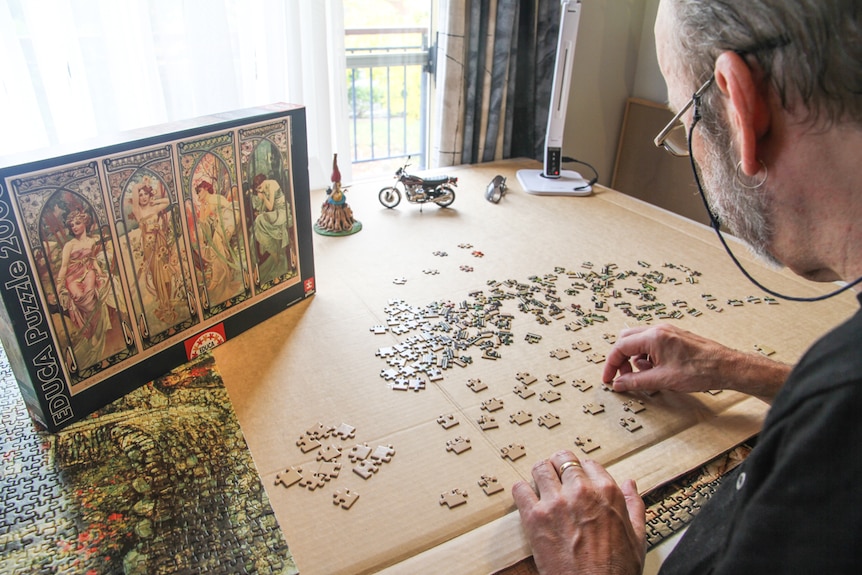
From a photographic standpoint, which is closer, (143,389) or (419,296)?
(143,389)

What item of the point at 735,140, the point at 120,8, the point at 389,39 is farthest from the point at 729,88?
the point at 389,39

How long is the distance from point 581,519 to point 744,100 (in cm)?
61

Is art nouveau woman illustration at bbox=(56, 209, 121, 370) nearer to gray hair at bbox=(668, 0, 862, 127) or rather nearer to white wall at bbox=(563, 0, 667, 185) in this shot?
gray hair at bbox=(668, 0, 862, 127)

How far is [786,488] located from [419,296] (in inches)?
A: 40.4

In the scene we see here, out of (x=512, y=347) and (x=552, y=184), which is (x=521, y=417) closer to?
(x=512, y=347)

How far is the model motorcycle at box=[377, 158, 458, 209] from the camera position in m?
2.08

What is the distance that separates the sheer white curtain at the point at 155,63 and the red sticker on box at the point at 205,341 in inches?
43.0

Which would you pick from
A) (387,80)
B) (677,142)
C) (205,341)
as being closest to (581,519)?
(677,142)

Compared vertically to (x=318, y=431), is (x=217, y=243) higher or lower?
higher

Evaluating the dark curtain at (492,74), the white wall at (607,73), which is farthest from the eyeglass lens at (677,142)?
the white wall at (607,73)

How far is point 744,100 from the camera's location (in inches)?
26.5

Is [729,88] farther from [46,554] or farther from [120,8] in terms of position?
[120,8]

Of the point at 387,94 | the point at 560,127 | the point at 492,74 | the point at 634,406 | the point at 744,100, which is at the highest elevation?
the point at 744,100

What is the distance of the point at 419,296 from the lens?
5.00ft
